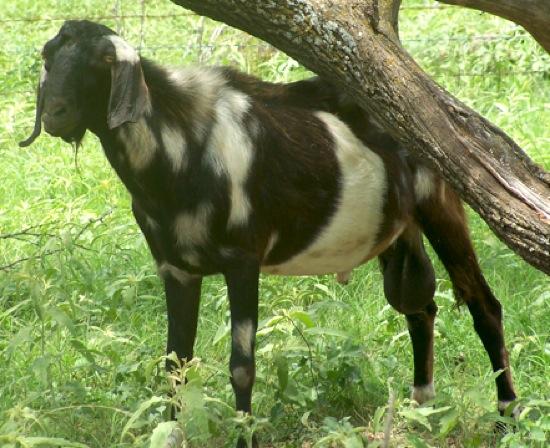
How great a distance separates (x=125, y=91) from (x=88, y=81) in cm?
19

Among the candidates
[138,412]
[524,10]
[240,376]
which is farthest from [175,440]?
[524,10]

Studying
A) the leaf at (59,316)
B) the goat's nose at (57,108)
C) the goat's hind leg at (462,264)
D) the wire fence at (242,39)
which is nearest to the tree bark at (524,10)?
the goat's hind leg at (462,264)

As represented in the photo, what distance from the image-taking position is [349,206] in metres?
5.03

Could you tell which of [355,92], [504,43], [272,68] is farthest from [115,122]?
[504,43]

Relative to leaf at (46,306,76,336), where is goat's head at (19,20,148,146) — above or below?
above

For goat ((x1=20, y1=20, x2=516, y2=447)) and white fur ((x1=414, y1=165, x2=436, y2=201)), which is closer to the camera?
goat ((x1=20, y1=20, x2=516, y2=447))

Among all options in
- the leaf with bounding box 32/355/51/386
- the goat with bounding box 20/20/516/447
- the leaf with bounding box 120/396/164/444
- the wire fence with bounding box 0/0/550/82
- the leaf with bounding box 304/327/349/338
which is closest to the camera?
the leaf with bounding box 120/396/164/444

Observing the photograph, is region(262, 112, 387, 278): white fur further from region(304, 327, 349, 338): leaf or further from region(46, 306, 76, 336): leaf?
region(46, 306, 76, 336): leaf

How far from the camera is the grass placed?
4305mm

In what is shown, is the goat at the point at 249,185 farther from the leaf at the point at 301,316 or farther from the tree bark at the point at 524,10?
the tree bark at the point at 524,10

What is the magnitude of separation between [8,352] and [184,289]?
0.96 m

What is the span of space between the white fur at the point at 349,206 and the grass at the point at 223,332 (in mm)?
299

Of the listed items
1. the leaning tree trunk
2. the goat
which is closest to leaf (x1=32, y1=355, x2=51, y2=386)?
the goat

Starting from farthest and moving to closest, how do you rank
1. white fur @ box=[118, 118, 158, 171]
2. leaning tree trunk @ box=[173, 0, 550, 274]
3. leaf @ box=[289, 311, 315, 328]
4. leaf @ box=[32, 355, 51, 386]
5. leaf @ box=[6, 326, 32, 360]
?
leaf @ box=[289, 311, 315, 328] → white fur @ box=[118, 118, 158, 171] → leaf @ box=[32, 355, 51, 386] → leaf @ box=[6, 326, 32, 360] → leaning tree trunk @ box=[173, 0, 550, 274]
